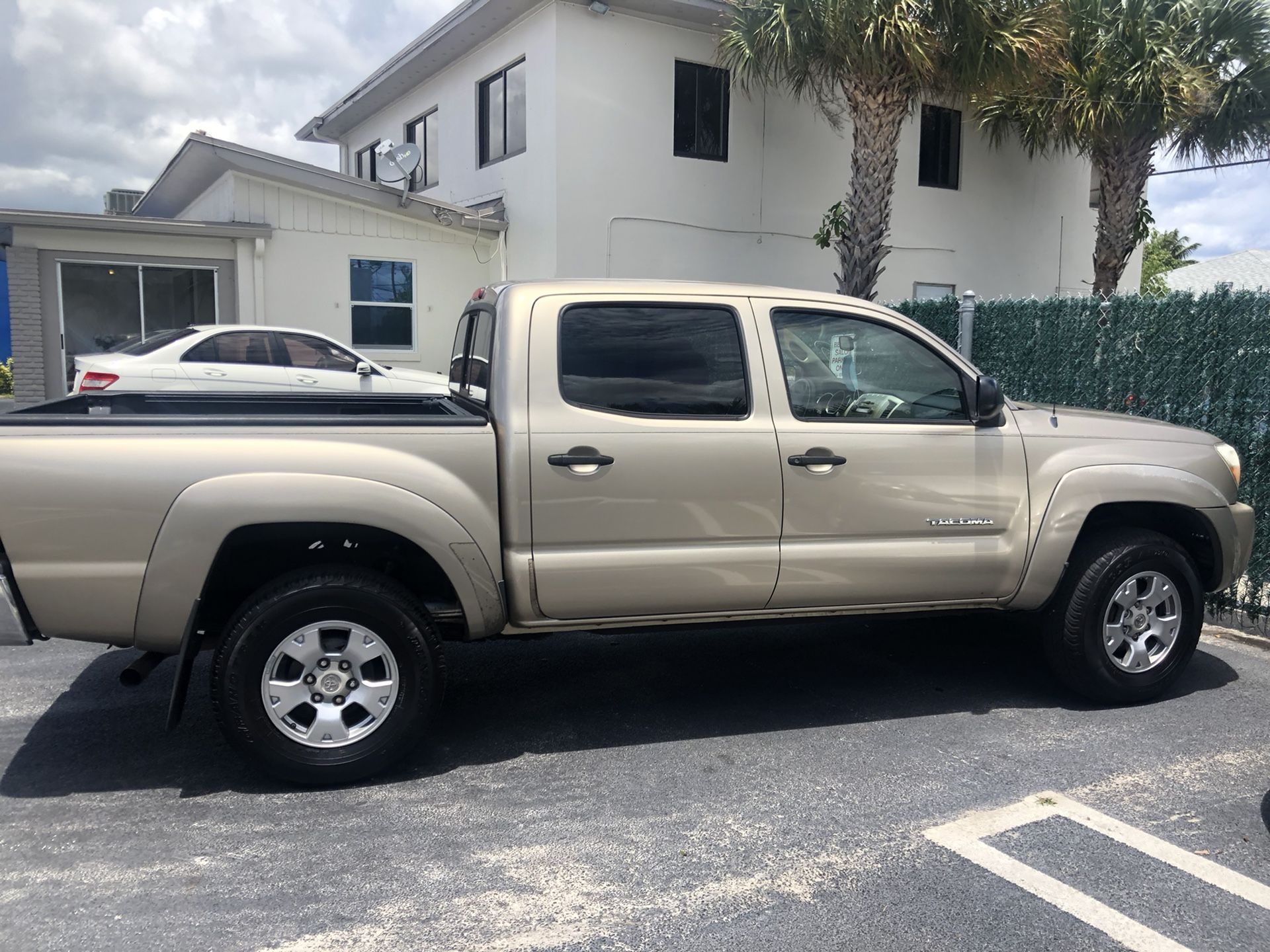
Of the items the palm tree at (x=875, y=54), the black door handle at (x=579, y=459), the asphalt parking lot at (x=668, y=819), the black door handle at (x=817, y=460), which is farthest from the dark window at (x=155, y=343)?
the black door handle at (x=817, y=460)

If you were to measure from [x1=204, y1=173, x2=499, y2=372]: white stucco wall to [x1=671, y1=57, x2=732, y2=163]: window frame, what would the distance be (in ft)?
10.1

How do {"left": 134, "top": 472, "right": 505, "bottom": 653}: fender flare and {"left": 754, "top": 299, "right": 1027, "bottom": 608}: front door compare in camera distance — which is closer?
{"left": 134, "top": 472, "right": 505, "bottom": 653}: fender flare

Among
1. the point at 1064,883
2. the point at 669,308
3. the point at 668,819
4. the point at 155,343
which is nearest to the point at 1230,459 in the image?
the point at 1064,883

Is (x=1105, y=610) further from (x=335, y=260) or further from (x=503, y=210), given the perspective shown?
(x=335, y=260)

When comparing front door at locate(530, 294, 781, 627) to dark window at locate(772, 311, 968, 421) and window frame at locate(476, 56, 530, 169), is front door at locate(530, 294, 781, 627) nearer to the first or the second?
dark window at locate(772, 311, 968, 421)

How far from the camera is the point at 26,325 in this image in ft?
43.9

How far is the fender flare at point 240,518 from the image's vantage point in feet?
12.1

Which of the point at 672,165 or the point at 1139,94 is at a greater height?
the point at 1139,94

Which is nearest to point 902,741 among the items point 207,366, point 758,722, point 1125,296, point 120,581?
point 758,722

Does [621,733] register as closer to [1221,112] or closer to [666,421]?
[666,421]

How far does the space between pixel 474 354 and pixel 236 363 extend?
7.03m

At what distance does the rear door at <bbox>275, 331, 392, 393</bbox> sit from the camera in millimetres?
11367

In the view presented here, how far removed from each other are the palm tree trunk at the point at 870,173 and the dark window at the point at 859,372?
874 centimetres

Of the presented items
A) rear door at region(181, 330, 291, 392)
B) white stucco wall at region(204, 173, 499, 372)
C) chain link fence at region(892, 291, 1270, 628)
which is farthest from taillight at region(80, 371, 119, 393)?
chain link fence at region(892, 291, 1270, 628)
